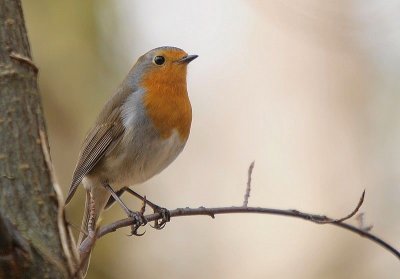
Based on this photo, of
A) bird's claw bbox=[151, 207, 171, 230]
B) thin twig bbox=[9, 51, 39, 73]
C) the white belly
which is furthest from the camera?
the white belly

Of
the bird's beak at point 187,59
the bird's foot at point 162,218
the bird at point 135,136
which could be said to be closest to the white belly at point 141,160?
the bird at point 135,136

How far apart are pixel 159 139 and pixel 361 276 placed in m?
2.62

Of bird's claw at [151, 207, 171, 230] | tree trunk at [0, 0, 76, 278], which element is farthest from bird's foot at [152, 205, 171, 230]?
tree trunk at [0, 0, 76, 278]

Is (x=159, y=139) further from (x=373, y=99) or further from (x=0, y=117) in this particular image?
(x=373, y=99)

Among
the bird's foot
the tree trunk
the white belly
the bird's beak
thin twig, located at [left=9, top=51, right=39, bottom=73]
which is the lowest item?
the bird's foot

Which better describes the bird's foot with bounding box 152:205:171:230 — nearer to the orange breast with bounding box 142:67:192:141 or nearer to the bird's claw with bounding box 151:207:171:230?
the bird's claw with bounding box 151:207:171:230

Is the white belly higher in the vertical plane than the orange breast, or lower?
lower

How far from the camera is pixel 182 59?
432 cm

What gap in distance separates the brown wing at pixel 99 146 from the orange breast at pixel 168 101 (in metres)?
0.23

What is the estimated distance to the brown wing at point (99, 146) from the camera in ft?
13.1

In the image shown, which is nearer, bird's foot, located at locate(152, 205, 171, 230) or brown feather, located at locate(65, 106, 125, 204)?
bird's foot, located at locate(152, 205, 171, 230)

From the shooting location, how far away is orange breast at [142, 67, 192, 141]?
3.89 metres

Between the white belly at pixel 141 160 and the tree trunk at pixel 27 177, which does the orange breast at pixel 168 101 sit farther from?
the tree trunk at pixel 27 177

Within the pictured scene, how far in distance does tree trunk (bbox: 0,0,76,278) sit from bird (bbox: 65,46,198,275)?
199 centimetres
